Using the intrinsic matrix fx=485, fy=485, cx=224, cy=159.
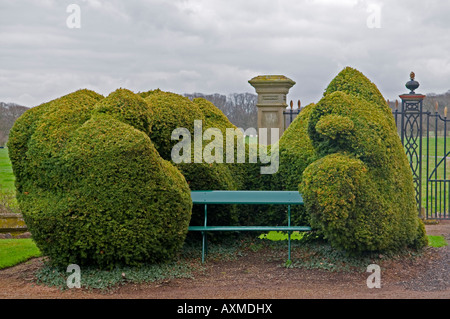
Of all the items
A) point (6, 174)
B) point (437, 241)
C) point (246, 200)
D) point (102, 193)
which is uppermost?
point (102, 193)

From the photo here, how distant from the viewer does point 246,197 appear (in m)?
6.66

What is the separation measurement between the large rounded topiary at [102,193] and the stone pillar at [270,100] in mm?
4987

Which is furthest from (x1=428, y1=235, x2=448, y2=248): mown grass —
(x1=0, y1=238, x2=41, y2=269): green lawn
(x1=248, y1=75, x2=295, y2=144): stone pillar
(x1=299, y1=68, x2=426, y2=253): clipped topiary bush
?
(x1=0, y1=238, x2=41, y2=269): green lawn

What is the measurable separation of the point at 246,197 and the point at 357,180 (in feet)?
5.25

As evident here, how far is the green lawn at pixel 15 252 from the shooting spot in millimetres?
6663

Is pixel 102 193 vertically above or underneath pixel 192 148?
underneath

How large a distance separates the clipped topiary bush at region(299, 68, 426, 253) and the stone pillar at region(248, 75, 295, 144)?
3.82 meters

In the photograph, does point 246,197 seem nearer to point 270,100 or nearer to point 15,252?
point 15,252
